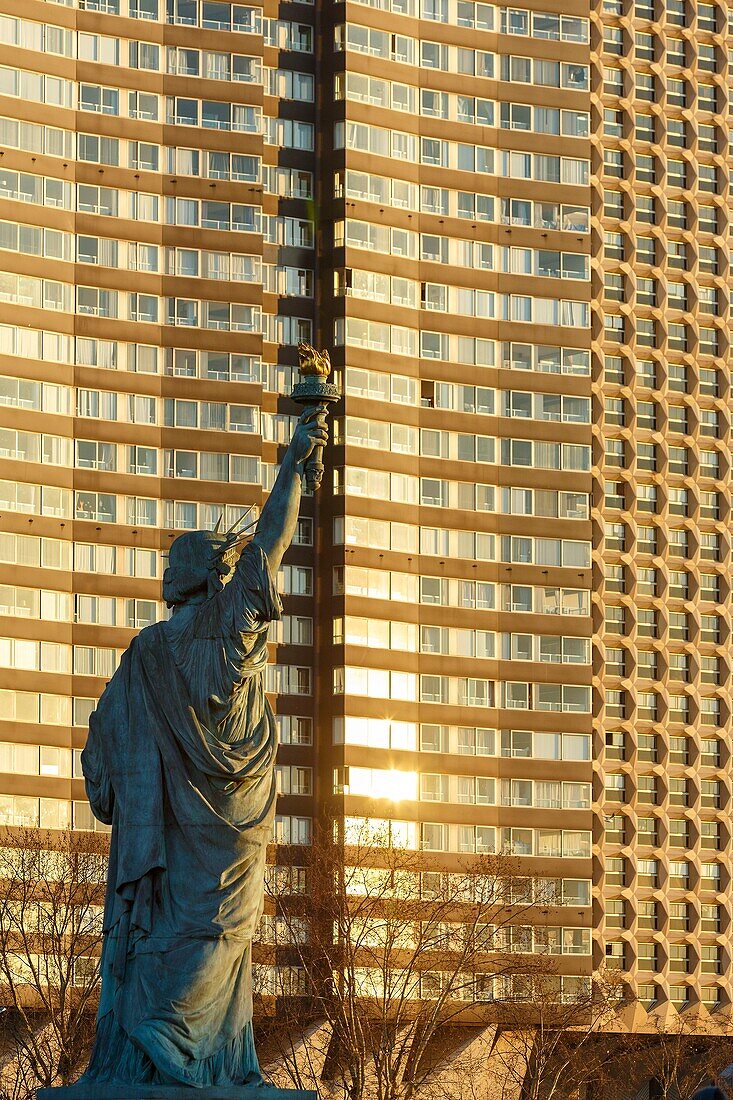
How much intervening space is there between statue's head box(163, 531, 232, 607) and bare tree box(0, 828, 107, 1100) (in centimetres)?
5460

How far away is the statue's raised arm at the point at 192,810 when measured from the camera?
20.6 m

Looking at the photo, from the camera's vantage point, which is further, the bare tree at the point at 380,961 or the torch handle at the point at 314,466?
the bare tree at the point at 380,961

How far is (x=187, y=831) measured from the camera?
21.2 meters

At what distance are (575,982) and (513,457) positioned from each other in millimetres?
24469

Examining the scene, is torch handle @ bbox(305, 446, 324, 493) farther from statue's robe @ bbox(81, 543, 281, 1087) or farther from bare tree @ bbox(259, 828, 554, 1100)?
bare tree @ bbox(259, 828, 554, 1100)

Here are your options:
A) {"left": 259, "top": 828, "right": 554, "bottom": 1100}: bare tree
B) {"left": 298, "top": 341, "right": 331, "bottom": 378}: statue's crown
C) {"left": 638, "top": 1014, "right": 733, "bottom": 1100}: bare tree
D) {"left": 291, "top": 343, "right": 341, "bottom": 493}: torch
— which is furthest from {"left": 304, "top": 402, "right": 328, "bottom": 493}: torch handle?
{"left": 638, "top": 1014, "right": 733, "bottom": 1100}: bare tree

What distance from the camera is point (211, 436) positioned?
11262 cm

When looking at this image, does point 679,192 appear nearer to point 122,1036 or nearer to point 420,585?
point 420,585

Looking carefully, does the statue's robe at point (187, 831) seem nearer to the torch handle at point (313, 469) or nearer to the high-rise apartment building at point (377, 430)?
the torch handle at point (313, 469)

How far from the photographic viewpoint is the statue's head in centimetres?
2220

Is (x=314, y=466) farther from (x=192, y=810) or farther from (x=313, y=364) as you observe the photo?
(x=192, y=810)

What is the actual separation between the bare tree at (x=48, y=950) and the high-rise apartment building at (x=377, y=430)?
354 inches

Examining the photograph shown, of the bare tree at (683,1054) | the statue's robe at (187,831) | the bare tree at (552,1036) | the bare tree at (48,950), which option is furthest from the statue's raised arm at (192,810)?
the bare tree at (683,1054)

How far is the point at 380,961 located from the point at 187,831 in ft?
258
